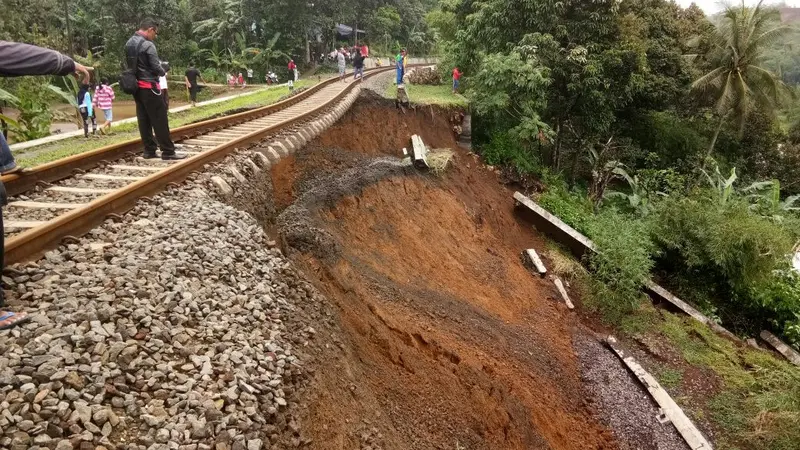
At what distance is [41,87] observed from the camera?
656 inches

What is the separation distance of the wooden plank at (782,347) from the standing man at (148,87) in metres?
12.7

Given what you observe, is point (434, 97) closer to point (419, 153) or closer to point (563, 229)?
point (419, 153)

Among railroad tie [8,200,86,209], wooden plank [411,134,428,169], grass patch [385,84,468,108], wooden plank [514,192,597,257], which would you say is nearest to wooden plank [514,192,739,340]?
wooden plank [514,192,597,257]

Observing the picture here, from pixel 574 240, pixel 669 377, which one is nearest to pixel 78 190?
pixel 669 377

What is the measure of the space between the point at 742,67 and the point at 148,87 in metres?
19.7

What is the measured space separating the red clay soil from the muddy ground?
2 centimetres

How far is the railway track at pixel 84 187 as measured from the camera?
3.83 m

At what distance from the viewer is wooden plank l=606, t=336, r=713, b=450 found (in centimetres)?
732

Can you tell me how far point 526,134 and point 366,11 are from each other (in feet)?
90.4

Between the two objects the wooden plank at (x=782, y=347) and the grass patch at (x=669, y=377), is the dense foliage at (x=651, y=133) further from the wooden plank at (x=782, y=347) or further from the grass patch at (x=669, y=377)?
the grass patch at (x=669, y=377)

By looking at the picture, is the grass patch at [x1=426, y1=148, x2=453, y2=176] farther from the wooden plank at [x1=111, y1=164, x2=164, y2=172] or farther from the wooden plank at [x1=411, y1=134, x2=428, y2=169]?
the wooden plank at [x1=111, y1=164, x2=164, y2=172]

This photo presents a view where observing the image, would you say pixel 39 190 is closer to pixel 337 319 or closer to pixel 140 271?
pixel 140 271

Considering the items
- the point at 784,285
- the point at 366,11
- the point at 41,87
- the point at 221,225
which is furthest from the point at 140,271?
the point at 366,11

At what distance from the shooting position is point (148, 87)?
6.13 metres
